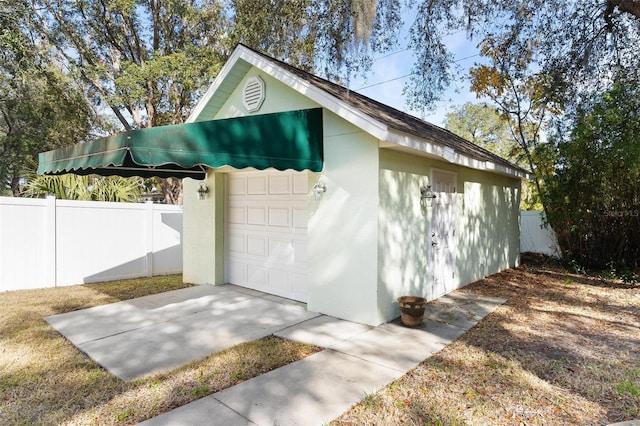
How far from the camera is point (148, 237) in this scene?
437 inches

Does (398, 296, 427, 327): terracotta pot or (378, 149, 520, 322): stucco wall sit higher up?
(378, 149, 520, 322): stucco wall

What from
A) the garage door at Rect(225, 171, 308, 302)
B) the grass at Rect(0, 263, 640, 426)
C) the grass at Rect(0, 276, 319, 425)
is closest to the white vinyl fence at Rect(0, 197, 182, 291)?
the grass at Rect(0, 263, 640, 426)

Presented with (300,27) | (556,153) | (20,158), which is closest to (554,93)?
(556,153)

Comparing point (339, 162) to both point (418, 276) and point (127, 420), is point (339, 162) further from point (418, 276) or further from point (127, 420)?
point (127, 420)

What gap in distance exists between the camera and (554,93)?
11.2 m

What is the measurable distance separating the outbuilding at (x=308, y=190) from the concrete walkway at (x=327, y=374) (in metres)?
0.66

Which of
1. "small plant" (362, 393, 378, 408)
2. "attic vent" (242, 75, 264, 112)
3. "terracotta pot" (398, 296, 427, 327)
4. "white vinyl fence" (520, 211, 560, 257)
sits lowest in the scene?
"small plant" (362, 393, 378, 408)

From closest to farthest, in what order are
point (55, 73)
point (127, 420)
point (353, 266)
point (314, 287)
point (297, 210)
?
1. point (127, 420)
2. point (353, 266)
3. point (314, 287)
4. point (297, 210)
5. point (55, 73)

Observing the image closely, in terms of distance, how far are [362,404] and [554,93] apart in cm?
1150

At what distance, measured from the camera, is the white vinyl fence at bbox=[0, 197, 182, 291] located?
8.71 m

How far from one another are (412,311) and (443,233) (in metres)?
2.85

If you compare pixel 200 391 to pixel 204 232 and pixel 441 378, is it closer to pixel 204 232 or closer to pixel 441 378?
pixel 441 378

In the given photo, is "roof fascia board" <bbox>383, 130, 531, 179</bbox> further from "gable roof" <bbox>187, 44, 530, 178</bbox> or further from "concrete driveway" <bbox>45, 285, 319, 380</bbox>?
"concrete driveway" <bbox>45, 285, 319, 380</bbox>

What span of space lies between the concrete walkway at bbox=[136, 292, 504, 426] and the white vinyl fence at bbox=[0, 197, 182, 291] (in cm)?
687
